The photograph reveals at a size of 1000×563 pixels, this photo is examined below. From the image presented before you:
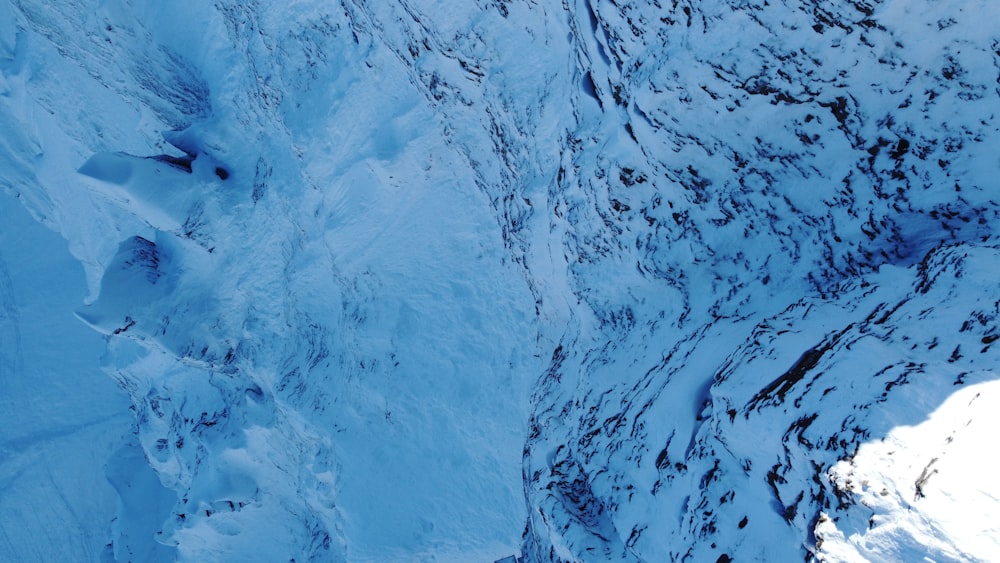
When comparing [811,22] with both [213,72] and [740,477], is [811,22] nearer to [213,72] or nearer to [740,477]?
[740,477]

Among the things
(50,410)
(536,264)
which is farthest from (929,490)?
(50,410)

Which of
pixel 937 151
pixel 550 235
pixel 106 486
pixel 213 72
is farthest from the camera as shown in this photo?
pixel 106 486

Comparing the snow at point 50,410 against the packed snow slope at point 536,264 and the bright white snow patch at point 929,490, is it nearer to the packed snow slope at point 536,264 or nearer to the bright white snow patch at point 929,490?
the packed snow slope at point 536,264

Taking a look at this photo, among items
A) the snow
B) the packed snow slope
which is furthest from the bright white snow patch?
the snow

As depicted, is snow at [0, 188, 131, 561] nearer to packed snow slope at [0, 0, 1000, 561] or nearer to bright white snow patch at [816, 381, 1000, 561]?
packed snow slope at [0, 0, 1000, 561]

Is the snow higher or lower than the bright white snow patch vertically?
lower

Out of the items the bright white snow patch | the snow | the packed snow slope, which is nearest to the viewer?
the bright white snow patch

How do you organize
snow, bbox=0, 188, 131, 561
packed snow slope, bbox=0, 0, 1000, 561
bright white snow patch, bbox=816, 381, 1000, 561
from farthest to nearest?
snow, bbox=0, 188, 131, 561 → packed snow slope, bbox=0, 0, 1000, 561 → bright white snow patch, bbox=816, 381, 1000, 561

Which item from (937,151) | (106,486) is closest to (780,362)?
(937,151)
